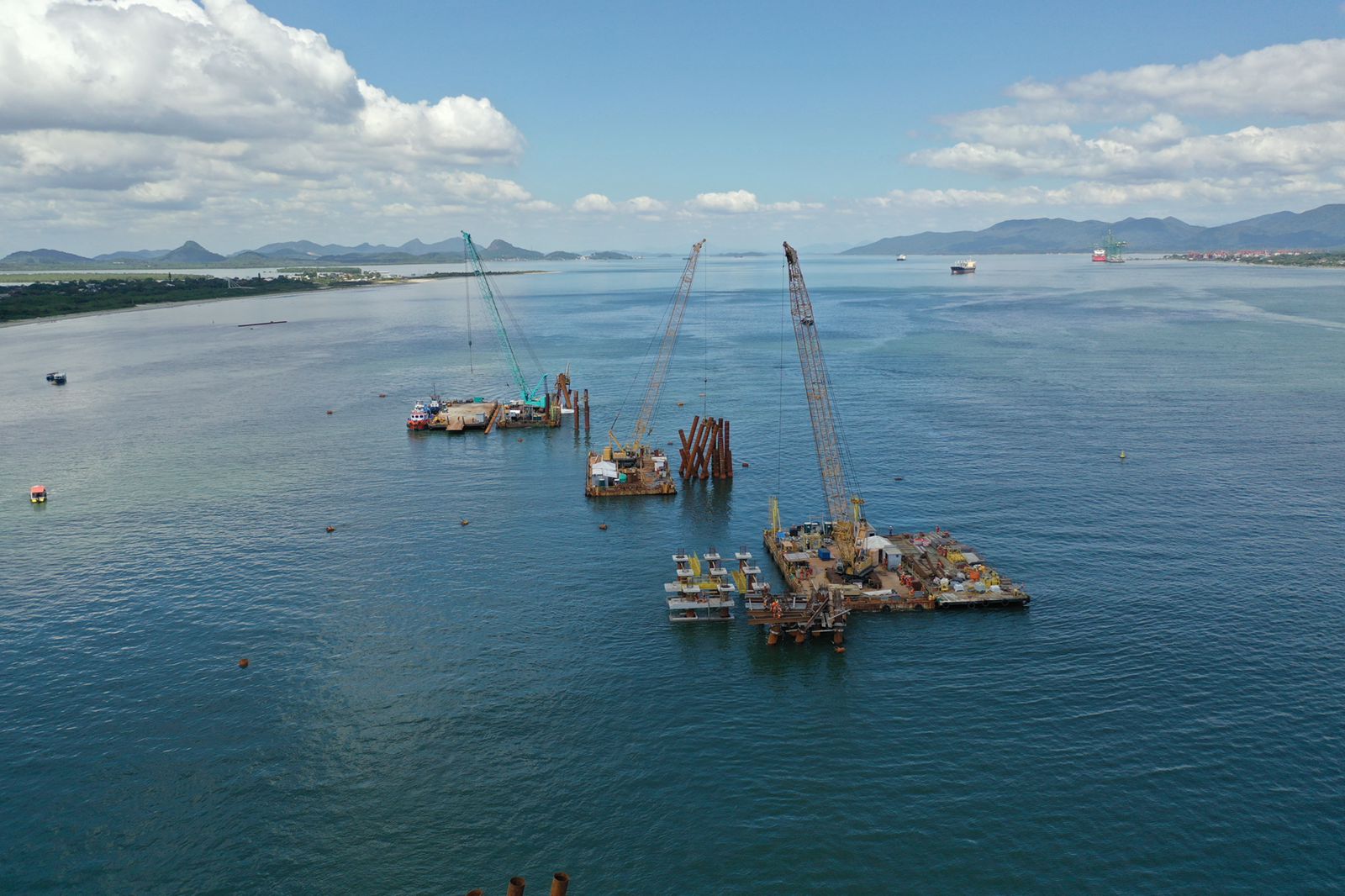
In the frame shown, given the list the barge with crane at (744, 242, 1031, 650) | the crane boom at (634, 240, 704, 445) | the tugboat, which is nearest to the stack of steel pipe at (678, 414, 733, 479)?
the crane boom at (634, 240, 704, 445)

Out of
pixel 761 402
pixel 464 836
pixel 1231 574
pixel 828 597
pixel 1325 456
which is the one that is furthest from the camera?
pixel 761 402

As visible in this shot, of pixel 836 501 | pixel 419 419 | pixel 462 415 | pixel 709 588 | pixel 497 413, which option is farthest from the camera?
pixel 497 413

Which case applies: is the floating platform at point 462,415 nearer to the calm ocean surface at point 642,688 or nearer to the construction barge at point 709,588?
the calm ocean surface at point 642,688

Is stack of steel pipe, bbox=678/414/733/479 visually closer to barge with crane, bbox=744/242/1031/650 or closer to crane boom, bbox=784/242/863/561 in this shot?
crane boom, bbox=784/242/863/561

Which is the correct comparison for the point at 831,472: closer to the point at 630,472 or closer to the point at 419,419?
the point at 630,472

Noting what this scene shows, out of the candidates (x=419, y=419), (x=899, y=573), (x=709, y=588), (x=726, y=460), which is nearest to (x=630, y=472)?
(x=726, y=460)

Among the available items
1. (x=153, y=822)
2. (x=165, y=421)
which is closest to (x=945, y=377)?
(x=165, y=421)

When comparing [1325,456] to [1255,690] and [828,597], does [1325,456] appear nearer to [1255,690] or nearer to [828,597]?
[1255,690]

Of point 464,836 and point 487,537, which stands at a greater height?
point 487,537
